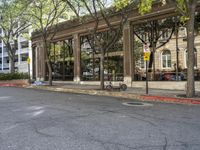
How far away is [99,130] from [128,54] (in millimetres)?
16260

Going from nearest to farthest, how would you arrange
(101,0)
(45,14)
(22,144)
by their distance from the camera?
(22,144), (101,0), (45,14)

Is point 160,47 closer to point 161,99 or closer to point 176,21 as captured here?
point 176,21

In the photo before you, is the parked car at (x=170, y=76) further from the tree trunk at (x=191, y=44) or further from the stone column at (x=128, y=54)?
the tree trunk at (x=191, y=44)

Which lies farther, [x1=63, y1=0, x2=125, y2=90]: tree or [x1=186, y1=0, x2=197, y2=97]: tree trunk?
[x1=63, y1=0, x2=125, y2=90]: tree

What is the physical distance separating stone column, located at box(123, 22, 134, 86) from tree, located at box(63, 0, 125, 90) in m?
0.70

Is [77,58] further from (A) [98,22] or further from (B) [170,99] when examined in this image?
(B) [170,99]

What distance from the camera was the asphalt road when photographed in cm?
614

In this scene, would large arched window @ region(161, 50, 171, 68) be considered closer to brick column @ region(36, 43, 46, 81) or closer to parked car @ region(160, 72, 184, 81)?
parked car @ region(160, 72, 184, 81)

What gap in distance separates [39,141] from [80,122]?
2329 millimetres

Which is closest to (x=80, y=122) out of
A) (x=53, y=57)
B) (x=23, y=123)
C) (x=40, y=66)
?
(x=23, y=123)

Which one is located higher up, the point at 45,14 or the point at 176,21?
the point at 45,14

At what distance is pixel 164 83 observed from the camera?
20906 mm

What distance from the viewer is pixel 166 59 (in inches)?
826

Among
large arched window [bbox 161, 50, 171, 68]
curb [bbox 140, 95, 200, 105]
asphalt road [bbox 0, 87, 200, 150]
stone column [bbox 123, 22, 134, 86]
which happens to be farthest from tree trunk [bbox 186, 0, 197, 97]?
stone column [bbox 123, 22, 134, 86]
